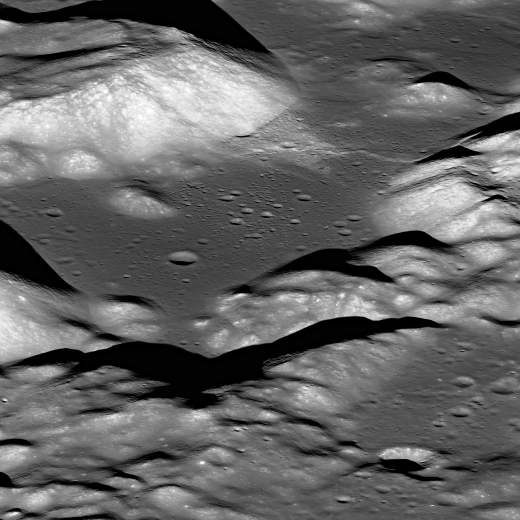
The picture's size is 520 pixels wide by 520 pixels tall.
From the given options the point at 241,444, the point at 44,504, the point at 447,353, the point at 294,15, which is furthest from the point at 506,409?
the point at 294,15

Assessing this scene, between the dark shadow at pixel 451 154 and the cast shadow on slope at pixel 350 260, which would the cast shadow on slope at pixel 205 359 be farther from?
the dark shadow at pixel 451 154

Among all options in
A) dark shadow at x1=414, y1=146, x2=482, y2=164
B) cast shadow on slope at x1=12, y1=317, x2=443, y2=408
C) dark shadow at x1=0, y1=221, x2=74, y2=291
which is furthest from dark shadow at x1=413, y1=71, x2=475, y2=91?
dark shadow at x1=0, y1=221, x2=74, y2=291

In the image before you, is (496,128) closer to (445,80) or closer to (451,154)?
(451,154)

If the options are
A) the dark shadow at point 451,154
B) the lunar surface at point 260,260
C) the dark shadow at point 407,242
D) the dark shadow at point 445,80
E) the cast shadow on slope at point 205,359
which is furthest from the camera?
the dark shadow at point 445,80

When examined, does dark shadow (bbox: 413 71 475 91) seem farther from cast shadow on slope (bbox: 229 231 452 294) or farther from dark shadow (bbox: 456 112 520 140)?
cast shadow on slope (bbox: 229 231 452 294)

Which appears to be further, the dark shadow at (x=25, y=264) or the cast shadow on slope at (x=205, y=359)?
the dark shadow at (x=25, y=264)

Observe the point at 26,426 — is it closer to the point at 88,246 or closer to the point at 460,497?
the point at 88,246

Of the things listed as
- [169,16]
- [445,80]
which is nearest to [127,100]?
[169,16]

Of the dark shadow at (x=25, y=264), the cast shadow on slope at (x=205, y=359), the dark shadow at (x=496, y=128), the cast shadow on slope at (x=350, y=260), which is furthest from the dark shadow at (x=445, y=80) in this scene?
the dark shadow at (x=25, y=264)
